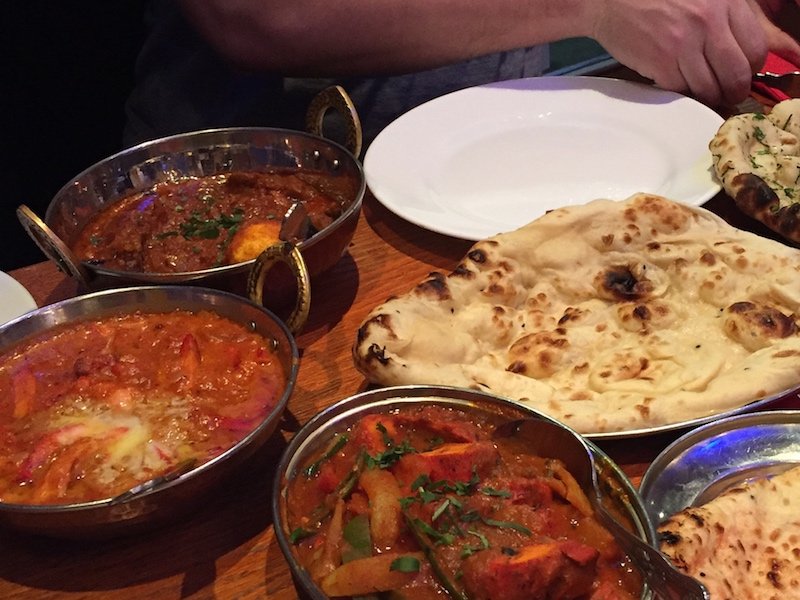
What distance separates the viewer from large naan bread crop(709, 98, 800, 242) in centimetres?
211

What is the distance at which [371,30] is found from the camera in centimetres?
285

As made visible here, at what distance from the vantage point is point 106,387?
1.59 m

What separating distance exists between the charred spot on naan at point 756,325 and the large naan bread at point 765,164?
41 centimetres

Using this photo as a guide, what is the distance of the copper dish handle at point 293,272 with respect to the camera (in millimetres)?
1658

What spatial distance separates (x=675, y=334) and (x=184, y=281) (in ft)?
3.64

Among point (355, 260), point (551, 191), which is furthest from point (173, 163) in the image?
point (551, 191)

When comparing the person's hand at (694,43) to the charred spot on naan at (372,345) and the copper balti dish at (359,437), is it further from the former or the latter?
the copper balti dish at (359,437)

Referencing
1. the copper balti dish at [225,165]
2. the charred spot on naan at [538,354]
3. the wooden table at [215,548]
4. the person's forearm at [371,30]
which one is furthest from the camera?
the person's forearm at [371,30]

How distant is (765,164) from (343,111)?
128 cm

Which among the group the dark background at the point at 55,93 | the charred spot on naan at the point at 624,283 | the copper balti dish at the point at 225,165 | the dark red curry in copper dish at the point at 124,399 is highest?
the copper balti dish at the point at 225,165

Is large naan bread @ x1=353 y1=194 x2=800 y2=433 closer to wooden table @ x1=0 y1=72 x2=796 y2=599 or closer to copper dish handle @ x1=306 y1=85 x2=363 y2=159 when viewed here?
wooden table @ x1=0 y1=72 x2=796 y2=599

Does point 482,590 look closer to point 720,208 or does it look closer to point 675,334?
point 675,334

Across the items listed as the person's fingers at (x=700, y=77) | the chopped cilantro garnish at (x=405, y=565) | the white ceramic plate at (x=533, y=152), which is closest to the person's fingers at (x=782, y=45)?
the person's fingers at (x=700, y=77)

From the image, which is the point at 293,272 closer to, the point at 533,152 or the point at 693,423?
the point at 693,423
